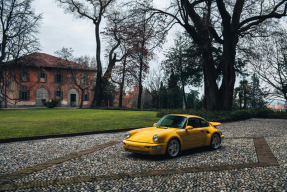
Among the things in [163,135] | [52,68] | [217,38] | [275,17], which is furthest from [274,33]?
[52,68]

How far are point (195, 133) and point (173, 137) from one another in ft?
3.86

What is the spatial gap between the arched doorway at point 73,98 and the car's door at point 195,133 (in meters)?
50.8

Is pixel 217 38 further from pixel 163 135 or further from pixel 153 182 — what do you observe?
pixel 153 182

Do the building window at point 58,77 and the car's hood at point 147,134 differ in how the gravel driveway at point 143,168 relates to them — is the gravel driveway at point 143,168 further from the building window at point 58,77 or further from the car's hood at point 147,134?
the building window at point 58,77

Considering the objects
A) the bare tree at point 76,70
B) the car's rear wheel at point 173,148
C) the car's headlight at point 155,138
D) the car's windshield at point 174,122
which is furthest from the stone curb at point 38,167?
the bare tree at point 76,70

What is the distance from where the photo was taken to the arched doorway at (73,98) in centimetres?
5675

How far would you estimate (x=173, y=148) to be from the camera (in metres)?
7.77

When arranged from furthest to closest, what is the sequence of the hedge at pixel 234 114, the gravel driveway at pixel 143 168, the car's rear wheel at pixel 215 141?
the hedge at pixel 234 114
the car's rear wheel at pixel 215 141
the gravel driveway at pixel 143 168

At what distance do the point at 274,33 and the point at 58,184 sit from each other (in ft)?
70.6

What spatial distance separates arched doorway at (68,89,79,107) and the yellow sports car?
1991 inches

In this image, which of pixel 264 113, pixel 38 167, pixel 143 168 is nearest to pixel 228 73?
pixel 264 113

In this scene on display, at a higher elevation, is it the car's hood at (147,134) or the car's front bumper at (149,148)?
the car's hood at (147,134)

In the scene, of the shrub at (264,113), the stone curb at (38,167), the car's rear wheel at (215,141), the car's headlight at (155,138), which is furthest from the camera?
the shrub at (264,113)

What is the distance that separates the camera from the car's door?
825 cm
